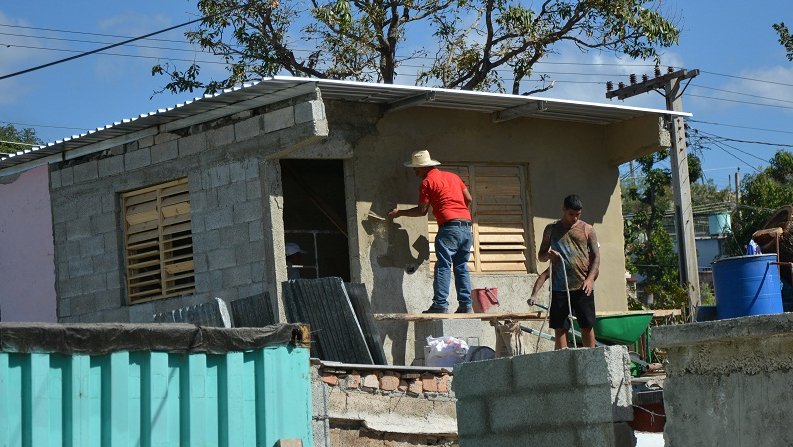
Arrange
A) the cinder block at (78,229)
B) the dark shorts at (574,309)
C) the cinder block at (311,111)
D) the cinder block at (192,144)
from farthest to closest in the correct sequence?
the cinder block at (78,229)
the cinder block at (192,144)
the cinder block at (311,111)
the dark shorts at (574,309)

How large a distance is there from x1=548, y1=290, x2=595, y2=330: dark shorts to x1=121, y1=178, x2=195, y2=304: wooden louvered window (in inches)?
168

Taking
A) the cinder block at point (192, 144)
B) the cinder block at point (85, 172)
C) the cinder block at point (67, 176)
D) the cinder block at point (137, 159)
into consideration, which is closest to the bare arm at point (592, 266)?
the cinder block at point (192, 144)

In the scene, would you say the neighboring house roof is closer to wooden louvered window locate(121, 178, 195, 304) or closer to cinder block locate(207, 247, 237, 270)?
wooden louvered window locate(121, 178, 195, 304)

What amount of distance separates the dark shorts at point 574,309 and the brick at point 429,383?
4.25ft

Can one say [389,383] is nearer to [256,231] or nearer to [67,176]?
[256,231]

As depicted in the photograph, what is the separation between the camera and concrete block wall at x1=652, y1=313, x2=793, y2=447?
6566 millimetres

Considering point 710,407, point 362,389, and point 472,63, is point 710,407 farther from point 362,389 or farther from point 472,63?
point 472,63

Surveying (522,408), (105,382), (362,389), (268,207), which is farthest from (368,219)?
(105,382)

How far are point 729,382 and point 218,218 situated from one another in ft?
22.7

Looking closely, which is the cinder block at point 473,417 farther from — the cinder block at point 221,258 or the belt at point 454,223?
the cinder block at point 221,258

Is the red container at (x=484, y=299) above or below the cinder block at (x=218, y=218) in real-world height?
below

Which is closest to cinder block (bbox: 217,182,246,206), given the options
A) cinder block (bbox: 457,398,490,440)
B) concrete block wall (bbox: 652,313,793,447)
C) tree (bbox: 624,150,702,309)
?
cinder block (bbox: 457,398,490,440)

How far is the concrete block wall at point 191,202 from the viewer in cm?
1223

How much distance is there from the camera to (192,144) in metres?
12.9
